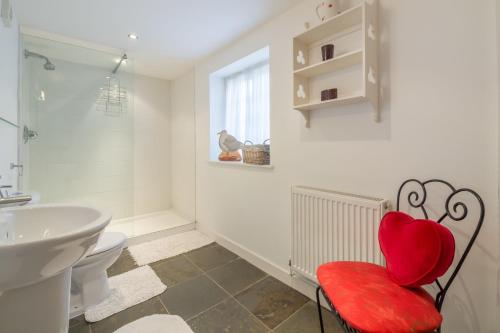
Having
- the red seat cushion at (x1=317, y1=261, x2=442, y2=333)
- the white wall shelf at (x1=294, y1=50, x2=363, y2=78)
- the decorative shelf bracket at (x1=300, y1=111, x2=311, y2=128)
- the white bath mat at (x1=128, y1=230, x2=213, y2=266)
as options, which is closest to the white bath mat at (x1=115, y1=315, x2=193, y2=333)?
the white bath mat at (x1=128, y1=230, x2=213, y2=266)

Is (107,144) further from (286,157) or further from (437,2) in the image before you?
(437,2)

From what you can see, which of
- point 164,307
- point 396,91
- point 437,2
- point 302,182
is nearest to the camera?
point 437,2

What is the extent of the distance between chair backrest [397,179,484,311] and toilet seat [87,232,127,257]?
5.83 ft

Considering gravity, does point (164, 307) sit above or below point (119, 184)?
below

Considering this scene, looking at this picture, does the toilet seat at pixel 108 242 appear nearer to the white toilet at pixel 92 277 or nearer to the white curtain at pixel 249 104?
the white toilet at pixel 92 277

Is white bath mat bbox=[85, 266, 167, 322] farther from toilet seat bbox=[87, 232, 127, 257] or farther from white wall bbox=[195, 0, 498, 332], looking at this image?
white wall bbox=[195, 0, 498, 332]

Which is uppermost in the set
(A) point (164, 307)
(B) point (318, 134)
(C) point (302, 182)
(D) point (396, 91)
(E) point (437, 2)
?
(E) point (437, 2)

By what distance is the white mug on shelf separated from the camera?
1.39 metres

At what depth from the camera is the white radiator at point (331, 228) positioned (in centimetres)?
127

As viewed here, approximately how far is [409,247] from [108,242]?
5.78ft

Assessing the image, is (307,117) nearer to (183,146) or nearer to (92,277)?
(92,277)

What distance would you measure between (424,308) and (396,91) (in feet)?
3.36

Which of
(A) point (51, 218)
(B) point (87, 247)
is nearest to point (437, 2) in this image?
(B) point (87, 247)

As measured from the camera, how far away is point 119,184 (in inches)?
A: 112
